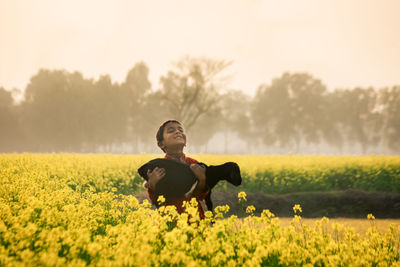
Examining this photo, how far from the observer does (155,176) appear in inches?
128

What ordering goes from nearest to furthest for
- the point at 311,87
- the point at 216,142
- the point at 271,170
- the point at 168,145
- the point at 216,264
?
the point at 216,264 → the point at 168,145 → the point at 271,170 → the point at 311,87 → the point at 216,142

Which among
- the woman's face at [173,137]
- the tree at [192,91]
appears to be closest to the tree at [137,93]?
the tree at [192,91]

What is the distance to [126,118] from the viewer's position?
4541 cm

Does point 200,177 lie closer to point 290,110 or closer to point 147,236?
point 147,236

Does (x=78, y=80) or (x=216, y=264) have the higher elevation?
(x=78, y=80)

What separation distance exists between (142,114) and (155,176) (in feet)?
139

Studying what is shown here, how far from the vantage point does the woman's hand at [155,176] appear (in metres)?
3.26

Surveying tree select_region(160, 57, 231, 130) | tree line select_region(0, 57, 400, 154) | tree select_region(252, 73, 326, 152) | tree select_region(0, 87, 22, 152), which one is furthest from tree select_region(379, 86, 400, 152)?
tree select_region(0, 87, 22, 152)

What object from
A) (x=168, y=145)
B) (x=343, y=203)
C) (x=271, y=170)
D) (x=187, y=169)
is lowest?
(x=343, y=203)

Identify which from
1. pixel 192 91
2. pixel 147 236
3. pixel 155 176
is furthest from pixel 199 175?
pixel 192 91

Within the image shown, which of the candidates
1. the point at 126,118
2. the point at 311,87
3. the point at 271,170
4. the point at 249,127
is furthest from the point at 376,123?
the point at 271,170

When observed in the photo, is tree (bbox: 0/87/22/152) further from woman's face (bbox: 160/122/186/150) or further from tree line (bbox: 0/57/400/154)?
woman's face (bbox: 160/122/186/150)

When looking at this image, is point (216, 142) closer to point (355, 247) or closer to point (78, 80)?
point (78, 80)

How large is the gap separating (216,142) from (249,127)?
143ft
